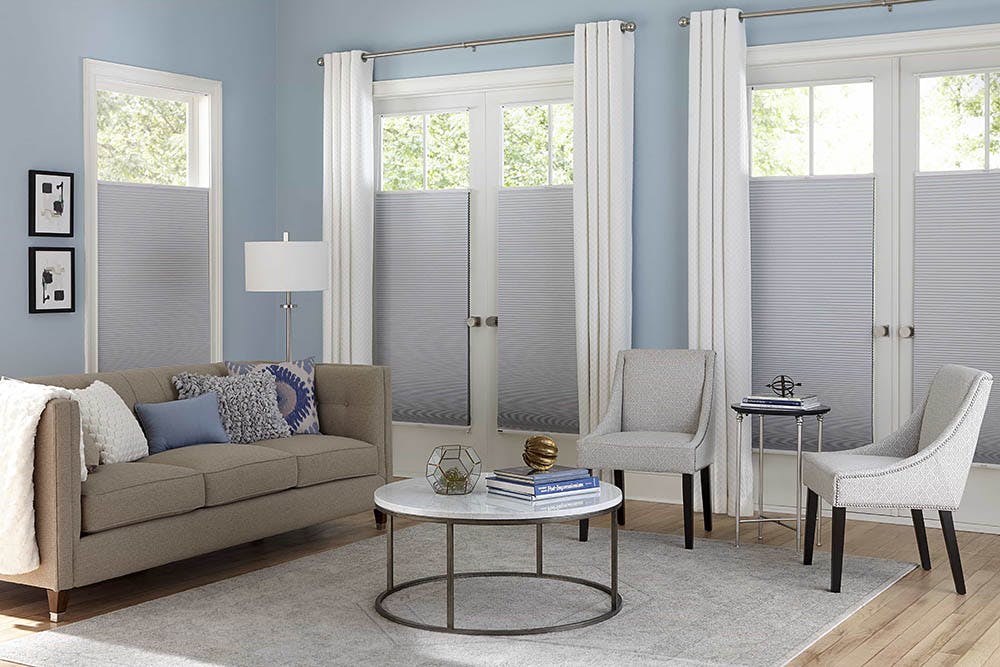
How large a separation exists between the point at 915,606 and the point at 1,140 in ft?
14.4

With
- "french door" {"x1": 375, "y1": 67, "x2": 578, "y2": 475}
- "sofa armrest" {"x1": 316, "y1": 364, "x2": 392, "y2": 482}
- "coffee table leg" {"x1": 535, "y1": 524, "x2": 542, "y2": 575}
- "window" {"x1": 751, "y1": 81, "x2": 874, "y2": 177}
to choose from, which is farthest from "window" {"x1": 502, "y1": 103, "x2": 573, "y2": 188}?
"coffee table leg" {"x1": 535, "y1": 524, "x2": 542, "y2": 575}

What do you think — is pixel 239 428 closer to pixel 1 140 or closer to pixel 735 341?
pixel 1 140

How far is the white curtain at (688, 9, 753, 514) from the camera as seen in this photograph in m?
5.79

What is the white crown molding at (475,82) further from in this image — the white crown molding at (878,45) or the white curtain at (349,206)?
the white crown molding at (878,45)

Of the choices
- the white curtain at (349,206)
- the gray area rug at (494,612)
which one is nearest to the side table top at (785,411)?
the gray area rug at (494,612)

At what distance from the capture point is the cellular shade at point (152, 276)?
612 centimetres

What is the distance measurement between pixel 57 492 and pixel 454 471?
1.32 meters

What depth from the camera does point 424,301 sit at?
6.80 m

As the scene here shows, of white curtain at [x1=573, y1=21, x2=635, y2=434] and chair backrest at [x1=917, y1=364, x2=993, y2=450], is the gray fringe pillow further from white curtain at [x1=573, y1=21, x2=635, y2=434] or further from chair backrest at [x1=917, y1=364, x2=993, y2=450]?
chair backrest at [x1=917, y1=364, x2=993, y2=450]

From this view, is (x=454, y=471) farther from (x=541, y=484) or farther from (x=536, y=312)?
(x=536, y=312)

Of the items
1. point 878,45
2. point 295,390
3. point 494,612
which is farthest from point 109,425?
point 878,45

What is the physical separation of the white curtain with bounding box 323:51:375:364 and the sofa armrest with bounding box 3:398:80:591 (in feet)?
9.40

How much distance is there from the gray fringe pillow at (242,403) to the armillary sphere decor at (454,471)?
1353 mm

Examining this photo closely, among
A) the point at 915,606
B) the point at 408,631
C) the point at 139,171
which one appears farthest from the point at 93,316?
the point at 915,606
